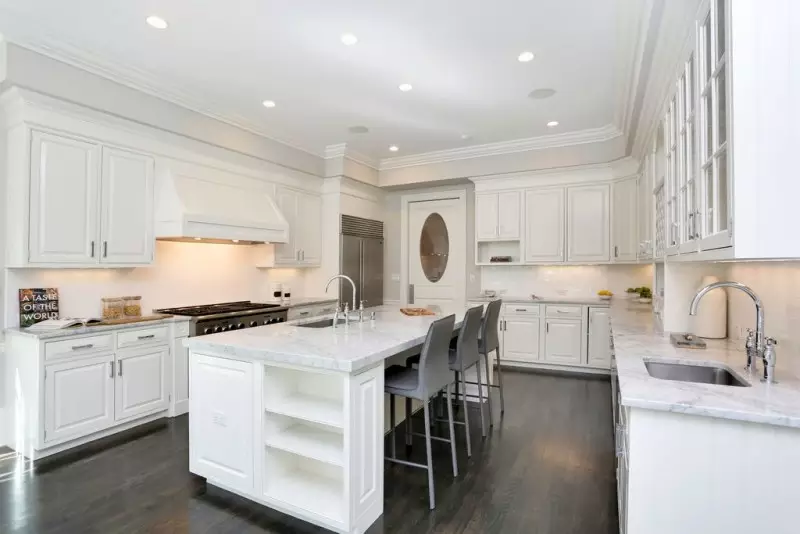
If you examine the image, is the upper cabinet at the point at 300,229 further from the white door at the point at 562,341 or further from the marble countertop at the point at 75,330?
the white door at the point at 562,341

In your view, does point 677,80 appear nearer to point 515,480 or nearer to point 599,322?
point 515,480

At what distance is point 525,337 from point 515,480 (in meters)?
3.08

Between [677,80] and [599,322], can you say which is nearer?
[677,80]

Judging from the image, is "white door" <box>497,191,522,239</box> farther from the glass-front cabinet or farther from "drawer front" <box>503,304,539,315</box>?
the glass-front cabinet

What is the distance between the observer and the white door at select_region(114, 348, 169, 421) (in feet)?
11.4

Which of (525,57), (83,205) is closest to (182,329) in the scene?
(83,205)

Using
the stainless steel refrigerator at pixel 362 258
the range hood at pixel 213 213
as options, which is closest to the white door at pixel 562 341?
the stainless steel refrigerator at pixel 362 258

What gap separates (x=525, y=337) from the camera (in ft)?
18.5

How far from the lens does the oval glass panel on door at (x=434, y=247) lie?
22.4 feet

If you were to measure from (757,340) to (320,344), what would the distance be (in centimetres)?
208

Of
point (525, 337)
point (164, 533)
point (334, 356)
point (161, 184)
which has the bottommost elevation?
point (164, 533)

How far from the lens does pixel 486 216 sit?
6.10 meters

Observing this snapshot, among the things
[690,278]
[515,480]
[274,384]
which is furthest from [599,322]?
[274,384]

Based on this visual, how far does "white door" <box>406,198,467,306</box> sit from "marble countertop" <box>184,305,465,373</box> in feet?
11.8
